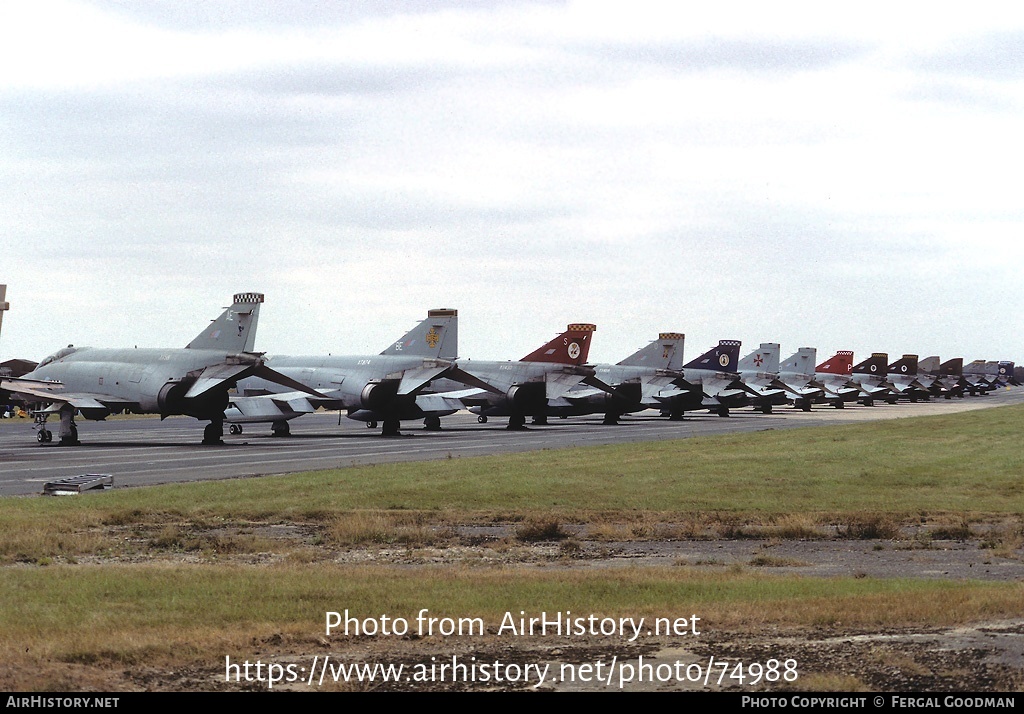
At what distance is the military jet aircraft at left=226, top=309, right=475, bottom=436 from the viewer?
5462cm

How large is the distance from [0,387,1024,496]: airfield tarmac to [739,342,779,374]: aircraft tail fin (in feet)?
101

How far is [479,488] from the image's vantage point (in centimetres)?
2644

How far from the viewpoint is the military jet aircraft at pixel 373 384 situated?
179 feet

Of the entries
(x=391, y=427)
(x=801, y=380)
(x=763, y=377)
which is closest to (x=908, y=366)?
(x=801, y=380)

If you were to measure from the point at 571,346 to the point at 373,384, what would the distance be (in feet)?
49.1

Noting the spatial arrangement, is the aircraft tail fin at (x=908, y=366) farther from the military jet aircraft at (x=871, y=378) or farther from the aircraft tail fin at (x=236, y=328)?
the aircraft tail fin at (x=236, y=328)

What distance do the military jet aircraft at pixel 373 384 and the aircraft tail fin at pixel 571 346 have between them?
9.58m

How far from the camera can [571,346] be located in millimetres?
66812

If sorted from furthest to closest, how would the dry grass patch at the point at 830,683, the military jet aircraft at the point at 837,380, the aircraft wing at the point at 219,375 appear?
the military jet aircraft at the point at 837,380
the aircraft wing at the point at 219,375
the dry grass patch at the point at 830,683

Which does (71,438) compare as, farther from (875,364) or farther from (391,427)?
(875,364)

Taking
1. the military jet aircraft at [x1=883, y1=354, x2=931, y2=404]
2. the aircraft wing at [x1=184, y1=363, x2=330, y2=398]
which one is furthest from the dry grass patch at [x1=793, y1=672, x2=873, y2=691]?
the military jet aircraft at [x1=883, y1=354, x2=931, y2=404]

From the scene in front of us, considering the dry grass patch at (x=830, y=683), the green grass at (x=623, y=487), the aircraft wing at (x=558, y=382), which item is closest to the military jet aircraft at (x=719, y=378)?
the aircraft wing at (x=558, y=382)
